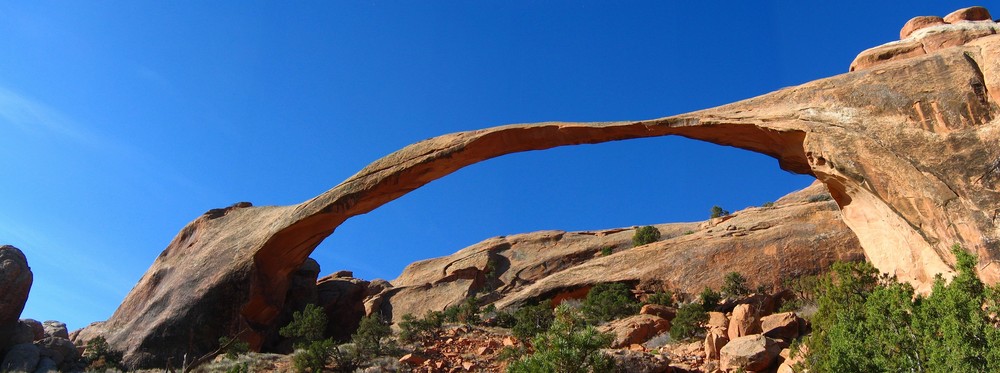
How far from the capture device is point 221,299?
68.9 ft

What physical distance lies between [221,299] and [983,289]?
18322 millimetres

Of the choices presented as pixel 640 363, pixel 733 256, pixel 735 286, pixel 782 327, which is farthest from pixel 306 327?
pixel 733 256

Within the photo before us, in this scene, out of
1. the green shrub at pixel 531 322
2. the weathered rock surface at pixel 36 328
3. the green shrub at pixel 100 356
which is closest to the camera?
the green shrub at pixel 531 322

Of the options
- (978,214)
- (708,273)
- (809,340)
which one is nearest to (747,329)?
(809,340)

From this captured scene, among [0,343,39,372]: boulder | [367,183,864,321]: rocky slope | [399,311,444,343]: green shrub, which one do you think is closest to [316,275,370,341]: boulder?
[367,183,864,321]: rocky slope

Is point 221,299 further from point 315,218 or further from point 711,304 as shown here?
point 711,304

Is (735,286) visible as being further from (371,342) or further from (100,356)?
(100,356)

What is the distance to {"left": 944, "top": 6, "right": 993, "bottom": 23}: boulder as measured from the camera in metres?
17.0

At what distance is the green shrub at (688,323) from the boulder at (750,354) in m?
2.36

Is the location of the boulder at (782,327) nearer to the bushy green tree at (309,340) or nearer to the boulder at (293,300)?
the bushy green tree at (309,340)

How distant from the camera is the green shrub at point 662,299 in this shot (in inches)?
900

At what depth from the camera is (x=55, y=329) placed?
22438 mm

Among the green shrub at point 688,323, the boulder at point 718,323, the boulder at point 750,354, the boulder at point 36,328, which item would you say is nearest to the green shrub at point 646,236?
the boulder at point 718,323

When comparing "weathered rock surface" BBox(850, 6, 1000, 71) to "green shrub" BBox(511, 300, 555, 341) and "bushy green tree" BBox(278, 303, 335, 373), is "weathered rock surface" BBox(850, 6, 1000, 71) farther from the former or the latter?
"bushy green tree" BBox(278, 303, 335, 373)
